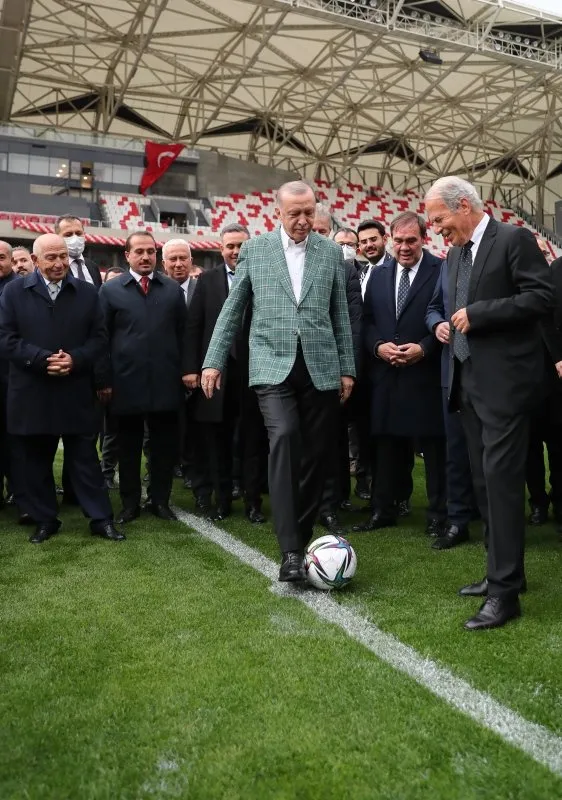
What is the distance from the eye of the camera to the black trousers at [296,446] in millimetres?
3619

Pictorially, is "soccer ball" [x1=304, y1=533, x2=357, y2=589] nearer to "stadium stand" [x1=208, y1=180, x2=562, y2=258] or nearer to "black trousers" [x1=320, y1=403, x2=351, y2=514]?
"black trousers" [x1=320, y1=403, x2=351, y2=514]

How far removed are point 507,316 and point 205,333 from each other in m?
2.74

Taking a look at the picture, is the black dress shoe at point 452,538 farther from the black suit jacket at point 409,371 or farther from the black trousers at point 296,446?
the black trousers at point 296,446

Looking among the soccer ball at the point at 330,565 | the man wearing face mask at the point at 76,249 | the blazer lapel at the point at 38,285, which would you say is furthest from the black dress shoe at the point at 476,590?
the man wearing face mask at the point at 76,249

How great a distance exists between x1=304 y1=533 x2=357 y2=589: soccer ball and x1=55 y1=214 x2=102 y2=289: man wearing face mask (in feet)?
10.8

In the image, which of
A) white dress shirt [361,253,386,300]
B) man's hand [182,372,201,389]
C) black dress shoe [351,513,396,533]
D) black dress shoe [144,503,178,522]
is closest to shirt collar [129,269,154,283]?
man's hand [182,372,201,389]

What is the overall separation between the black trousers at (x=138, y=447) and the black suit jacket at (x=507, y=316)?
8.86 ft

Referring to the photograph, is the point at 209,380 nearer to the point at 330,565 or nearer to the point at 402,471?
the point at 330,565

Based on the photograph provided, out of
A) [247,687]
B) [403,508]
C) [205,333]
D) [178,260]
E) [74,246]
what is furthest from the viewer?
[178,260]

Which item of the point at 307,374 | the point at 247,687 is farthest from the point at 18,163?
the point at 247,687

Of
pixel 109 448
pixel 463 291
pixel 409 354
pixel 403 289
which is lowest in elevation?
pixel 109 448

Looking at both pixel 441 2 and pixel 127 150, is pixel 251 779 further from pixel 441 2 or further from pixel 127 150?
pixel 127 150

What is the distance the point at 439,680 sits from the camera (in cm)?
249

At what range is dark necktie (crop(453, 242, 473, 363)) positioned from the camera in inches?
131
